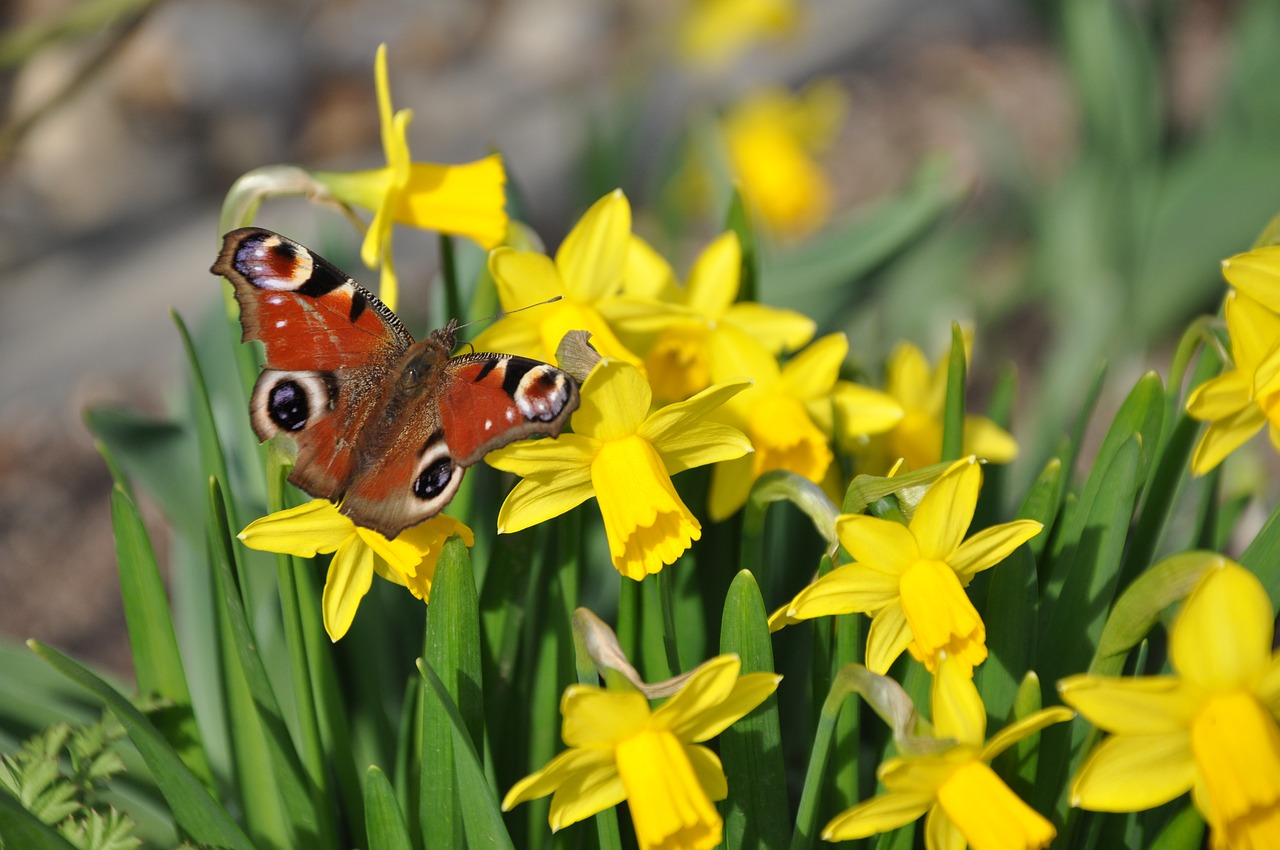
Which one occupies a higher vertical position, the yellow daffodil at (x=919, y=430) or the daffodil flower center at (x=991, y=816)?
the yellow daffodil at (x=919, y=430)

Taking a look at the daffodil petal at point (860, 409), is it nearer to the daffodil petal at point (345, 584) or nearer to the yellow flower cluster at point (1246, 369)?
the yellow flower cluster at point (1246, 369)

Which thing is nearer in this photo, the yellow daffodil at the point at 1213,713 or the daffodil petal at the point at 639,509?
the yellow daffodil at the point at 1213,713

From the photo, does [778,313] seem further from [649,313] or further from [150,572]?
[150,572]

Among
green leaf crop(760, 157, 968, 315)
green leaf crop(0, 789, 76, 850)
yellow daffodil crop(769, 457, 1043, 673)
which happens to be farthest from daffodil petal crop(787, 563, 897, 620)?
A: green leaf crop(760, 157, 968, 315)

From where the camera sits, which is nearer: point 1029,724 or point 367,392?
point 1029,724

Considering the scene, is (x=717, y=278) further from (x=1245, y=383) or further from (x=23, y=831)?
(x=23, y=831)

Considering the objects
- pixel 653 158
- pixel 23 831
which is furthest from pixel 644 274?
pixel 653 158

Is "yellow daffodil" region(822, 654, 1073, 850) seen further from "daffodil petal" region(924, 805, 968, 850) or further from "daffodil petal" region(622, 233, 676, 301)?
"daffodil petal" region(622, 233, 676, 301)

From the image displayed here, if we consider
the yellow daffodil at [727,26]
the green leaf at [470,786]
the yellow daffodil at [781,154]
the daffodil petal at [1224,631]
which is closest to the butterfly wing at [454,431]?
the green leaf at [470,786]
